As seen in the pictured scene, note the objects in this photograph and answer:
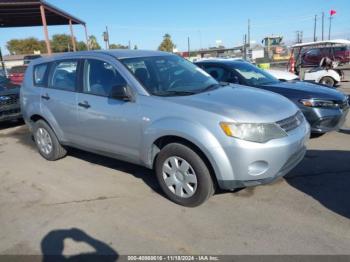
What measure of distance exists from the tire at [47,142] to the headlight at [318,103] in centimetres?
420

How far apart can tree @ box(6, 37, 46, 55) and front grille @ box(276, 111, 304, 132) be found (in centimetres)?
9873

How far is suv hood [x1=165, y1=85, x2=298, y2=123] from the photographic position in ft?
12.1

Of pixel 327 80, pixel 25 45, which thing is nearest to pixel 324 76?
pixel 327 80

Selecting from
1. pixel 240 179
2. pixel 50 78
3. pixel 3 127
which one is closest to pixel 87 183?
pixel 50 78

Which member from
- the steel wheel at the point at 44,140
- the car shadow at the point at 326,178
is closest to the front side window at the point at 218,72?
the car shadow at the point at 326,178

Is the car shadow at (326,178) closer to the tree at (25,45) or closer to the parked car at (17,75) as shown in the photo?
the parked car at (17,75)

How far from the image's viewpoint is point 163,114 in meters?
4.00

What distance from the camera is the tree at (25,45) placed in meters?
94.0

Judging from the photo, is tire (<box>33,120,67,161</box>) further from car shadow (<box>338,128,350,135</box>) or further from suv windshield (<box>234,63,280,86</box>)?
car shadow (<box>338,128,350,135</box>)

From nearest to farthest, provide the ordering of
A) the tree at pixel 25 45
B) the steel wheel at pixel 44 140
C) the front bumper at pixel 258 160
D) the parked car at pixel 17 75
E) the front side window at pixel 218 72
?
the front bumper at pixel 258 160 < the steel wheel at pixel 44 140 < the front side window at pixel 218 72 < the parked car at pixel 17 75 < the tree at pixel 25 45

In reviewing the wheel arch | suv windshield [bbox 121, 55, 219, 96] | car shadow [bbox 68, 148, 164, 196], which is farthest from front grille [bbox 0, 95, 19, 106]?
the wheel arch

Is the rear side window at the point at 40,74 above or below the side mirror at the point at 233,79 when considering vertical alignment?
above

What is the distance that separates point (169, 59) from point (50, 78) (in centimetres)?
197

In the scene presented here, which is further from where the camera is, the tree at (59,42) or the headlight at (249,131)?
the tree at (59,42)
